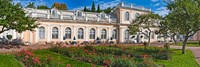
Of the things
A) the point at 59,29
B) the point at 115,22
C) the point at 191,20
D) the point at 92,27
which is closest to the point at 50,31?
the point at 59,29

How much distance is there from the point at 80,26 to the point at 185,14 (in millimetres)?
26190

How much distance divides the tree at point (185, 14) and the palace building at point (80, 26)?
69.9 ft

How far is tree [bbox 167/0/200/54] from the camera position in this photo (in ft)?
80.1

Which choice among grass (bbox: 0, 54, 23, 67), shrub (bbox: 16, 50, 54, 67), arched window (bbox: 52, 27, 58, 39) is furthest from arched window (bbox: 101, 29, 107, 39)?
grass (bbox: 0, 54, 23, 67)

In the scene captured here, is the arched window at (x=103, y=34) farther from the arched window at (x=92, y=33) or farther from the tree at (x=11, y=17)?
the tree at (x=11, y=17)

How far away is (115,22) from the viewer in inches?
2174

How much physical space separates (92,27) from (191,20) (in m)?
28.2

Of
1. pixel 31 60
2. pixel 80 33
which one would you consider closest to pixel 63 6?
pixel 80 33

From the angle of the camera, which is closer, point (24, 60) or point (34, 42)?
point (24, 60)

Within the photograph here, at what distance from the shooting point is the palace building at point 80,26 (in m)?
42.6

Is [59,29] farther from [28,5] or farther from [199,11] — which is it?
[199,11]

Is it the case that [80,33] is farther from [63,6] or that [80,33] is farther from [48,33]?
[63,6]

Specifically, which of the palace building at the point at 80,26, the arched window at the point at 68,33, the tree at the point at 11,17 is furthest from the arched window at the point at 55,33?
the tree at the point at 11,17

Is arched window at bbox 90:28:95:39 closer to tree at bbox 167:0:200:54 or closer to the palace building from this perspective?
the palace building
